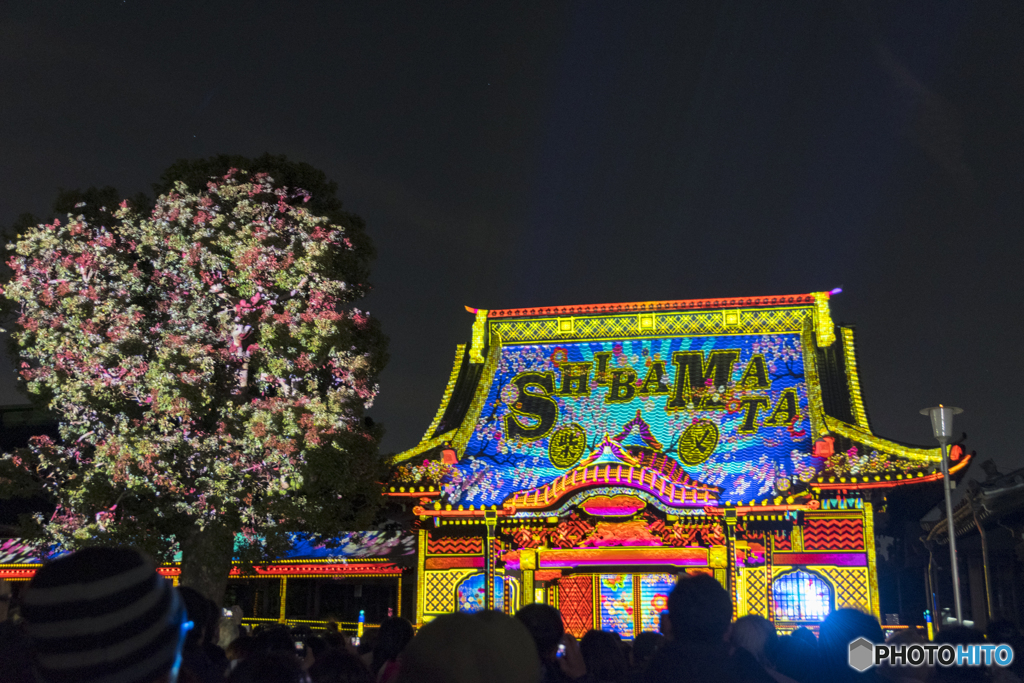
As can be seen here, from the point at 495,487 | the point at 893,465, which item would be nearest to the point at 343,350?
the point at 495,487

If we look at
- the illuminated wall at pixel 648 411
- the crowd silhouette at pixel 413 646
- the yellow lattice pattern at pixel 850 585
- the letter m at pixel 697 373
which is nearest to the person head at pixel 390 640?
the crowd silhouette at pixel 413 646

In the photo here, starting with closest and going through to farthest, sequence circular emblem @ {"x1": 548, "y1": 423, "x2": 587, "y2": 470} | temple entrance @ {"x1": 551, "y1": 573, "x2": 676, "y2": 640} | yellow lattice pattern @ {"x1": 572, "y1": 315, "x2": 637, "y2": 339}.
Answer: temple entrance @ {"x1": 551, "y1": 573, "x2": 676, "y2": 640}
circular emblem @ {"x1": 548, "y1": 423, "x2": 587, "y2": 470}
yellow lattice pattern @ {"x1": 572, "y1": 315, "x2": 637, "y2": 339}

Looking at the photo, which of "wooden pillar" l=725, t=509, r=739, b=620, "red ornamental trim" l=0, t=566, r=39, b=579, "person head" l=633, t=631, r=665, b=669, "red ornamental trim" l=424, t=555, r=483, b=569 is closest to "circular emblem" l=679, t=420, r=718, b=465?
"wooden pillar" l=725, t=509, r=739, b=620

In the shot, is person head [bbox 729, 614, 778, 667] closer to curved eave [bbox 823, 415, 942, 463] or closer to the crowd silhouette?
the crowd silhouette

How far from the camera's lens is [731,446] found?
21.5 m

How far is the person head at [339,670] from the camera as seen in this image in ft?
14.4

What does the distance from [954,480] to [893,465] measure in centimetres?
139

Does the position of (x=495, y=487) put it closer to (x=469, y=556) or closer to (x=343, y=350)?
(x=469, y=556)

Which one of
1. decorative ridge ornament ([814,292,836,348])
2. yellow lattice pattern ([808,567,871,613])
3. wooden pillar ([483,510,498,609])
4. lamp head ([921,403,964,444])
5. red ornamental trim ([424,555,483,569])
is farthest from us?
decorative ridge ornament ([814,292,836,348])

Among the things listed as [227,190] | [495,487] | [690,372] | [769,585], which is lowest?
[769,585]

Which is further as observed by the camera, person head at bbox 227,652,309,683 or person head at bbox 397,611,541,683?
person head at bbox 227,652,309,683

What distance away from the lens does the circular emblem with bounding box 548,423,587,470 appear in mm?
21797

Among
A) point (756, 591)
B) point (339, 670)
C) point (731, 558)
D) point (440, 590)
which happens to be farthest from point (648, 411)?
point (339, 670)

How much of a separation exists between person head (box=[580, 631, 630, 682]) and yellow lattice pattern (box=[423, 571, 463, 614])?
14964mm
